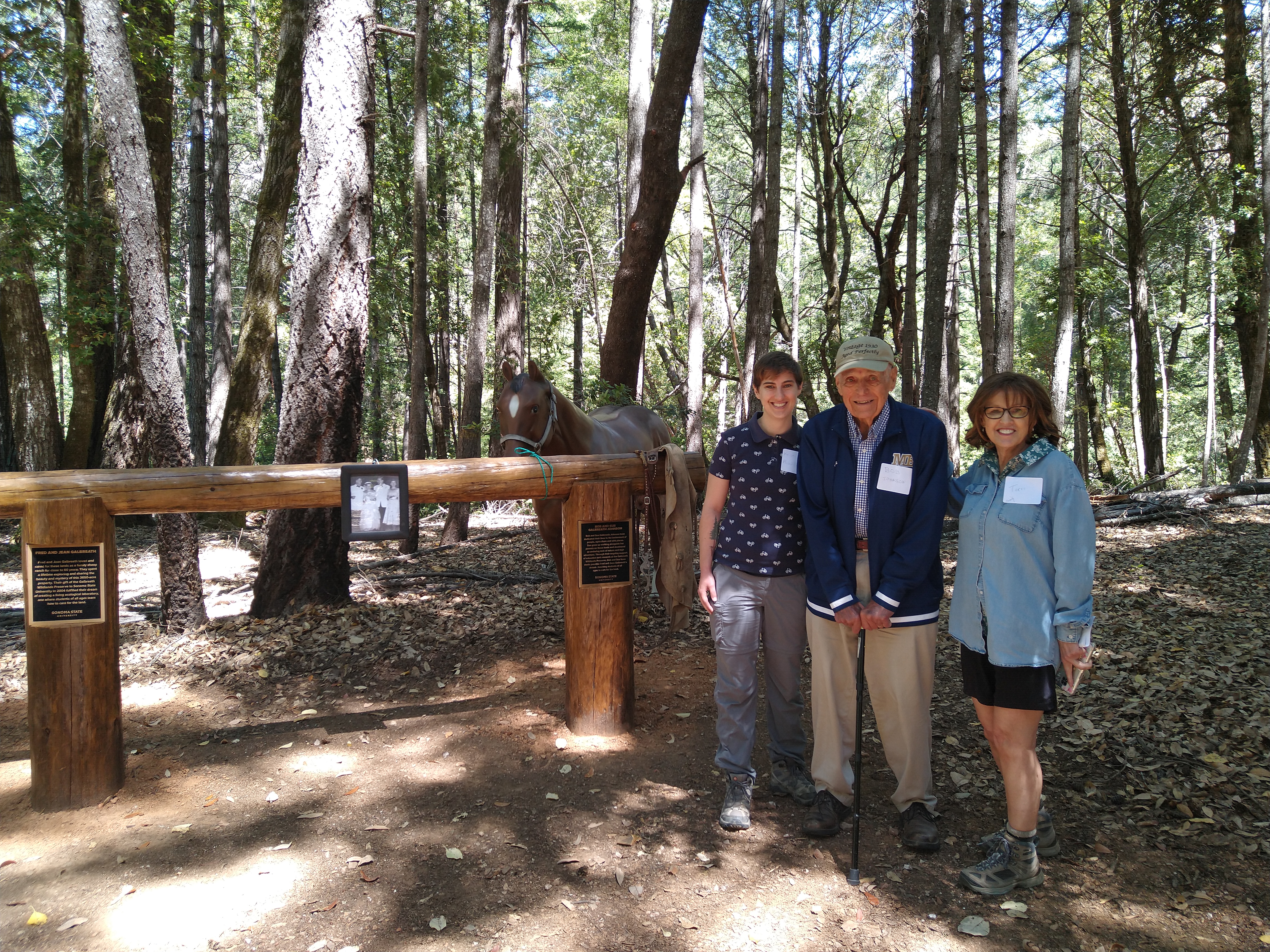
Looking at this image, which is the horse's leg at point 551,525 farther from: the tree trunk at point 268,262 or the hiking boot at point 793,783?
the tree trunk at point 268,262

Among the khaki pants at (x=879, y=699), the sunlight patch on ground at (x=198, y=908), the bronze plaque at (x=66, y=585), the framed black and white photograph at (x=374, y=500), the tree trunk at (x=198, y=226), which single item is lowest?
the sunlight patch on ground at (x=198, y=908)

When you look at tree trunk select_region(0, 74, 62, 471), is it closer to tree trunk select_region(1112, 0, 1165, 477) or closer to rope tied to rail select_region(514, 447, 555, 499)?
rope tied to rail select_region(514, 447, 555, 499)

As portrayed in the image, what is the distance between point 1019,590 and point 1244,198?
1270 centimetres

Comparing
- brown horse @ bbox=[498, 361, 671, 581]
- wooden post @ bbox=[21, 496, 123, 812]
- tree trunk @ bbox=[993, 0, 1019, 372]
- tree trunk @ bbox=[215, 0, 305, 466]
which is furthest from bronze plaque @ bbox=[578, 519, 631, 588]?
tree trunk @ bbox=[215, 0, 305, 466]

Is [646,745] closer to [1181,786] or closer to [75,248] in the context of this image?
[1181,786]

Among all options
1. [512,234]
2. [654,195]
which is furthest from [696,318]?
Answer: [512,234]

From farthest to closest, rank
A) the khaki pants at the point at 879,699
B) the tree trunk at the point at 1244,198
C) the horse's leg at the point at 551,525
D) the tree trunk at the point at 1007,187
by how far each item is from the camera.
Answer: the tree trunk at the point at 1244,198 → the tree trunk at the point at 1007,187 → the horse's leg at the point at 551,525 → the khaki pants at the point at 879,699

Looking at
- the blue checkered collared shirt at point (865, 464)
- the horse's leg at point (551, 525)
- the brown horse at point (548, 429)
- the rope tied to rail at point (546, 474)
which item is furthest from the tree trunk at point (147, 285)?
the blue checkered collared shirt at point (865, 464)

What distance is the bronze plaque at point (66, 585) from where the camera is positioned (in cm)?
368

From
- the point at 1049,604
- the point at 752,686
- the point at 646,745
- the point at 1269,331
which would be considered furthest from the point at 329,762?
the point at 1269,331

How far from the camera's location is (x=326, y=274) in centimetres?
622

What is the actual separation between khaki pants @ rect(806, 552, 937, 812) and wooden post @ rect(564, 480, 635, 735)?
1276mm

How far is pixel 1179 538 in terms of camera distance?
8656 mm

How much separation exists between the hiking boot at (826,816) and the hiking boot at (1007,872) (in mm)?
559
